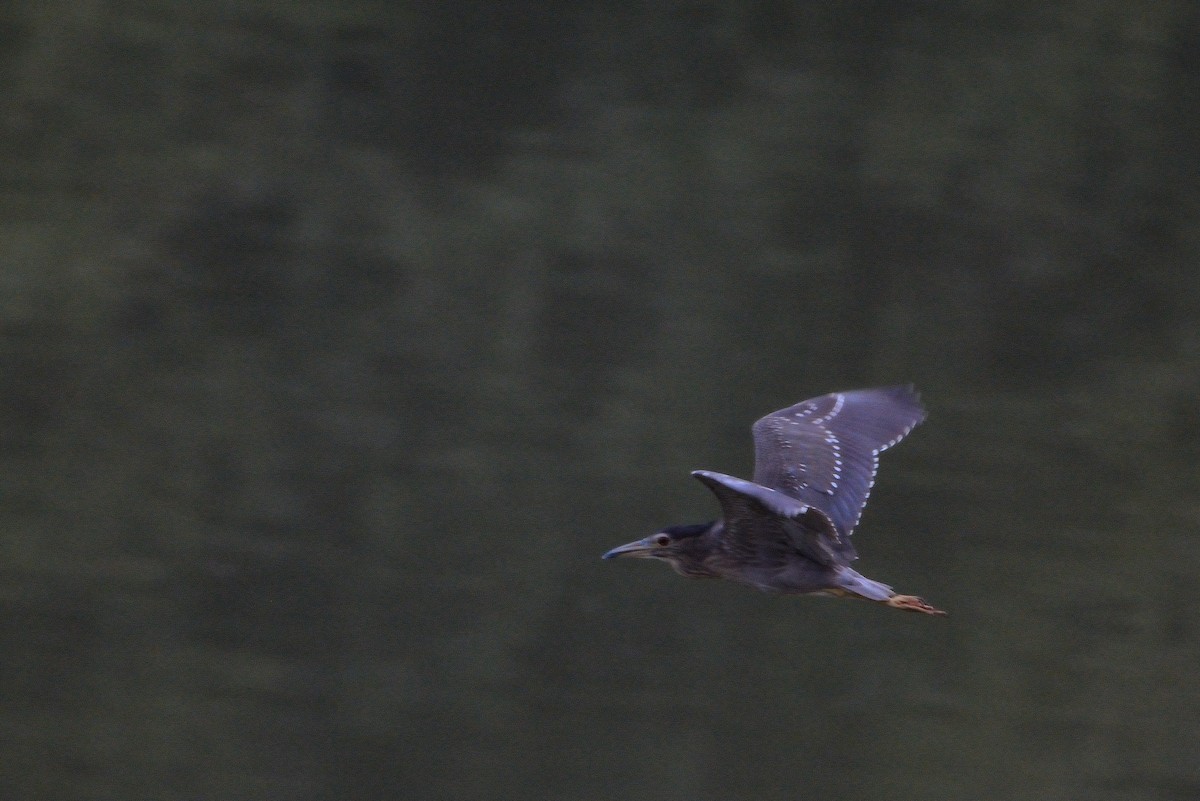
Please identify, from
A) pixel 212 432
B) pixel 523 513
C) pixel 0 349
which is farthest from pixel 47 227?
pixel 523 513

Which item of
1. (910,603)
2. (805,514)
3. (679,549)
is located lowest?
(910,603)

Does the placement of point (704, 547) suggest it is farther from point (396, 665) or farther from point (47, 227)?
point (47, 227)

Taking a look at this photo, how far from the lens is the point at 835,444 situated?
5.11 meters

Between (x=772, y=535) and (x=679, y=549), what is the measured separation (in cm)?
35

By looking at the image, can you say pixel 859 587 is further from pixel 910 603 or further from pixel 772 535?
pixel 772 535

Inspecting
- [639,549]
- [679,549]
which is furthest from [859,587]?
[639,549]

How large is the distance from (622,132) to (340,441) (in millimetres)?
1893

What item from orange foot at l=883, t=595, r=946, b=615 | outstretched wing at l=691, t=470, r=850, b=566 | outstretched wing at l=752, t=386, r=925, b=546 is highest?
outstretched wing at l=752, t=386, r=925, b=546

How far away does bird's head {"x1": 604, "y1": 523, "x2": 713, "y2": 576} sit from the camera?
4.66 m

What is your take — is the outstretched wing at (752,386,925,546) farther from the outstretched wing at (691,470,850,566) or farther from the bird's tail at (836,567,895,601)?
the outstretched wing at (691,470,850,566)

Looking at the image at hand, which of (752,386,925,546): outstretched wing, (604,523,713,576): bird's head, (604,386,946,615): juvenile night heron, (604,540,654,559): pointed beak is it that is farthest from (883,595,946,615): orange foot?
(604,540,654,559): pointed beak

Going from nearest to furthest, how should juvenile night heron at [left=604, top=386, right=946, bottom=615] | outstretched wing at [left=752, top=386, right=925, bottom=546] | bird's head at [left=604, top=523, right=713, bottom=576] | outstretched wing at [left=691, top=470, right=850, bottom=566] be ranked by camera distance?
outstretched wing at [left=691, top=470, right=850, bottom=566], juvenile night heron at [left=604, top=386, right=946, bottom=615], bird's head at [left=604, top=523, right=713, bottom=576], outstretched wing at [left=752, top=386, right=925, bottom=546]

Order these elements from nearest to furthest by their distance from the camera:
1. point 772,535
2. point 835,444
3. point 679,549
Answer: point 772,535
point 679,549
point 835,444

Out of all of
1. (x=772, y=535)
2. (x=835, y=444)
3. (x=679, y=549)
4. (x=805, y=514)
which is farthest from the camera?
(x=835, y=444)
